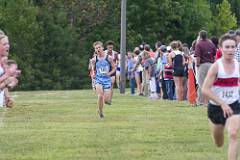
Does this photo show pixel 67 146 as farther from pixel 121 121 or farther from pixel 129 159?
pixel 121 121

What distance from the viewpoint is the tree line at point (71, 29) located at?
65312mm

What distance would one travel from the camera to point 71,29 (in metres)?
68.1

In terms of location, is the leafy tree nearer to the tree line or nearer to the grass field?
the tree line

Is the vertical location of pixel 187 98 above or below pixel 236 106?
below

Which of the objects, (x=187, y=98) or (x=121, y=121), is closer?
(x=121, y=121)

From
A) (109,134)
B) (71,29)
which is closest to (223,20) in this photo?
(71,29)

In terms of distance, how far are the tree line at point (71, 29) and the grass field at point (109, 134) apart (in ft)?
132

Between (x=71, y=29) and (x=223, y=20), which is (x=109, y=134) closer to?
(x=71, y=29)

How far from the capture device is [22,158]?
1293cm

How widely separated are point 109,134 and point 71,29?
52.1m

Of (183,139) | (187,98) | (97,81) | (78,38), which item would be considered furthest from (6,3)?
(183,139)

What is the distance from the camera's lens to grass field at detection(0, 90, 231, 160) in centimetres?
1341

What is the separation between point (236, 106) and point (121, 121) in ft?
26.4

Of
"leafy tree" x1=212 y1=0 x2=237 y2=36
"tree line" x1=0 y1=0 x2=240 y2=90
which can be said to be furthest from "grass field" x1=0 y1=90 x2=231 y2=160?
"leafy tree" x1=212 y1=0 x2=237 y2=36
